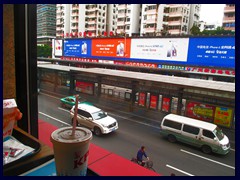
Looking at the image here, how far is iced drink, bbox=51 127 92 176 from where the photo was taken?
1.95ft

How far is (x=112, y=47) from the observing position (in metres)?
9.88

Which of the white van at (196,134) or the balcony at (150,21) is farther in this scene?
the balcony at (150,21)

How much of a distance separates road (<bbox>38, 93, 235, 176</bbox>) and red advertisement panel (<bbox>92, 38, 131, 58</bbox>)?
5.55 m

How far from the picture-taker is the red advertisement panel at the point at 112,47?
375 inches

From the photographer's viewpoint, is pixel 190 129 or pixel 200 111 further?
pixel 200 111

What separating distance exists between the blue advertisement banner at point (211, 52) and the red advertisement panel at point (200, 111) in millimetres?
2526

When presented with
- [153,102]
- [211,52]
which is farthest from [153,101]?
[211,52]

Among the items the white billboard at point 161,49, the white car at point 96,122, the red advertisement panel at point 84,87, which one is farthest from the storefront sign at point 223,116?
the white billboard at point 161,49

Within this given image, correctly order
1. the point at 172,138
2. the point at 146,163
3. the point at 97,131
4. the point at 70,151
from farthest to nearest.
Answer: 1. the point at 97,131
2. the point at 172,138
3. the point at 146,163
4. the point at 70,151

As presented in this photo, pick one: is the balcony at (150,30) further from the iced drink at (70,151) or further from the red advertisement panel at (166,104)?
the iced drink at (70,151)

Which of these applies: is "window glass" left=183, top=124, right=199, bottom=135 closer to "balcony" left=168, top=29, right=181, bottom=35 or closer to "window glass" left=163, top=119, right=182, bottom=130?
"window glass" left=163, top=119, right=182, bottom=130

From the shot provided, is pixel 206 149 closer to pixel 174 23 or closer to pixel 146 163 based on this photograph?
pixel 146 163

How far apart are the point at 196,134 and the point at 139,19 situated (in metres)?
15.9

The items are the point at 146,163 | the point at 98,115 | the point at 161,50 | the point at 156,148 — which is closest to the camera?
the point at 146,163
